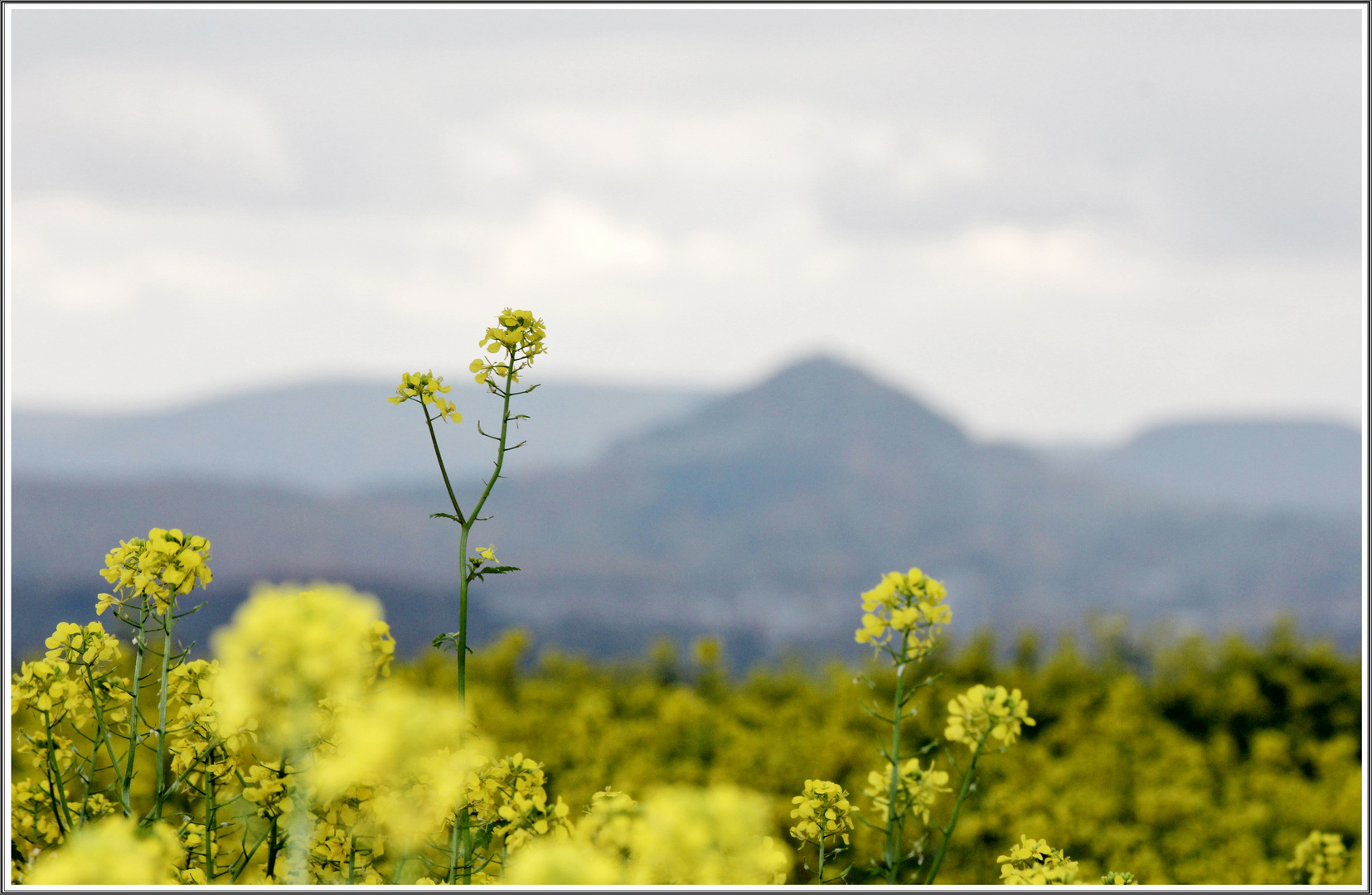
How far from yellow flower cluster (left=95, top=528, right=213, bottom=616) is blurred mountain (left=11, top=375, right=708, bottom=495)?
3489 cm

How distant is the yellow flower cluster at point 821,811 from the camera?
1952mm

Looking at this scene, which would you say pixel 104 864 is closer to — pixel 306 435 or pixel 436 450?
pixel 436 450

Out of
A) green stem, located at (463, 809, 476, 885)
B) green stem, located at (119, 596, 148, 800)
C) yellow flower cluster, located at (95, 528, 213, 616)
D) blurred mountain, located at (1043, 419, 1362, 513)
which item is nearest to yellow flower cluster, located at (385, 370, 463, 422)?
yellow flower cluster, located at (95, 528, 213, 616)

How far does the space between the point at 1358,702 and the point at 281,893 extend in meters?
7.65

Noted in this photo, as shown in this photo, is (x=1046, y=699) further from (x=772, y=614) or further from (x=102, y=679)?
(x=772, y=614)

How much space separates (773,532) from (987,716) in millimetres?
36343

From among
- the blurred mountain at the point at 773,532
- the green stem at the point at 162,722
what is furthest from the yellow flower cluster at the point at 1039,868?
the blurred mountain at the point at 773,532

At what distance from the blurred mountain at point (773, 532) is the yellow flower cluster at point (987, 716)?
15311 millimetres

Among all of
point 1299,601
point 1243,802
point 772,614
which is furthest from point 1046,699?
point 1299,601

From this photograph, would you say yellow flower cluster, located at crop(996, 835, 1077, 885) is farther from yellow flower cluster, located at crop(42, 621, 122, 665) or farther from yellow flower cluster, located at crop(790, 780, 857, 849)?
yellow flower cluster, located at crop(42, 621, 122, 665)

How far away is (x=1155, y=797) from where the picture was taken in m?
5.46

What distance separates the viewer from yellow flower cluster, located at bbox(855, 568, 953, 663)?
1696 millimetres

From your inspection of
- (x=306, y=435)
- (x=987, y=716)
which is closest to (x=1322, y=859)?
(x=987, y=716)

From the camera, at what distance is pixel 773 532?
37844 millimetres
